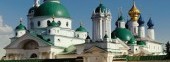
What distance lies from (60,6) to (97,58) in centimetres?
1274

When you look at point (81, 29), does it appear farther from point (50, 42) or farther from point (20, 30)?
point (20, 30)

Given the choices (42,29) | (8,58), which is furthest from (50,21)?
(8,58)

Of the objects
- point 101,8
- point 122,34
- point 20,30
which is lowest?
point 122,34

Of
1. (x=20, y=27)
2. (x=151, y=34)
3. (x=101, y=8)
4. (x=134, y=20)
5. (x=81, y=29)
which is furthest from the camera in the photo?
(x=151, y=34)

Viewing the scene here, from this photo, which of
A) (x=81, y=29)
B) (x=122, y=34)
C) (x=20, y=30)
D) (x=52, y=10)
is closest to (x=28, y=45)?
(x=20, y=30)

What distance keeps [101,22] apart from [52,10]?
10617mm

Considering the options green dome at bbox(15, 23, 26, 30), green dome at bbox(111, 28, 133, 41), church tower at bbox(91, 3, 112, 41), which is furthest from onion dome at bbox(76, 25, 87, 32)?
church tower at bbox(91, 3, 112, 41)

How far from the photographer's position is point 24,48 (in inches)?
1940

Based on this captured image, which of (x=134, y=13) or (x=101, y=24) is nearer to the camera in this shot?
(x=101, y=24)

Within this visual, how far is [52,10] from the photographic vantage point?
162 feet

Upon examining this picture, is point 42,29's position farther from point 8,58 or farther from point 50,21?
point 8,58

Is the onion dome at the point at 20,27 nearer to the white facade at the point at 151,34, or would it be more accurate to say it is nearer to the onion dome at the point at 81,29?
the onion dome at the point at 81,29

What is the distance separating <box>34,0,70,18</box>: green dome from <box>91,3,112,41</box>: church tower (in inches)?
382

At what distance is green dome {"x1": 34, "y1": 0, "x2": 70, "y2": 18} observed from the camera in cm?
4944
